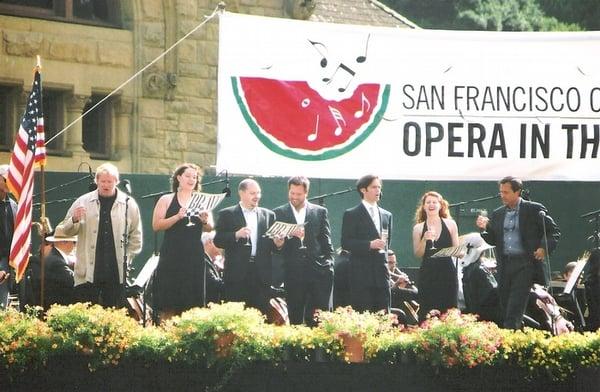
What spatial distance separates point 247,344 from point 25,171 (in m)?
2.82

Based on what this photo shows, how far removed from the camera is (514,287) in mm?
13406

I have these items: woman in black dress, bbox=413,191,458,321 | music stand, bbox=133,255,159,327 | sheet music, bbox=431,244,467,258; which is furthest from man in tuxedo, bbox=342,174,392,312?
music stand, bbox=133,255,159,327

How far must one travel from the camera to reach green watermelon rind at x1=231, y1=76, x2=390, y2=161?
1258 cm

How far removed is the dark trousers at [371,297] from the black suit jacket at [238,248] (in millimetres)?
851

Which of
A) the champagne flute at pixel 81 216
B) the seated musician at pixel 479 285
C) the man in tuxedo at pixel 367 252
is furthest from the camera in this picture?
the seated musician at pixel 479 285

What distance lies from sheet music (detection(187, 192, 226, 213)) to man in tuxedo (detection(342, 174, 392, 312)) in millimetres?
1480

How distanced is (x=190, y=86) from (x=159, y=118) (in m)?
0.63

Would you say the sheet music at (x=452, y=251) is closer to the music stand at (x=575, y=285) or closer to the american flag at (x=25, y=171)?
the music stand at (x=575, y=285)

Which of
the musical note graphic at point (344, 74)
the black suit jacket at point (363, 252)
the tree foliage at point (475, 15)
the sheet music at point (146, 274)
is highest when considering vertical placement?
the tree foliage at point (475, 15)

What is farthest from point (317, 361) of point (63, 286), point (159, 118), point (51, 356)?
point (159, 118)

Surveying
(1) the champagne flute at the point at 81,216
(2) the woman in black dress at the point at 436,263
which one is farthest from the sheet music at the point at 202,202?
(2) the woman in black dress at the point at 436,263

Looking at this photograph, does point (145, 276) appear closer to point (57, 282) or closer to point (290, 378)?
point (57, 282)

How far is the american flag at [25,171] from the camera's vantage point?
39.1ft

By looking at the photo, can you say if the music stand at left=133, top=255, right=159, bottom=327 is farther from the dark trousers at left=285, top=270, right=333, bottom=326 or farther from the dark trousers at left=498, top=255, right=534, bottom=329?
the dark trousers at left=498, top=255, right=534, bottom=329
